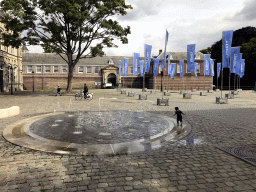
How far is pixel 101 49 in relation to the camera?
91.1ft

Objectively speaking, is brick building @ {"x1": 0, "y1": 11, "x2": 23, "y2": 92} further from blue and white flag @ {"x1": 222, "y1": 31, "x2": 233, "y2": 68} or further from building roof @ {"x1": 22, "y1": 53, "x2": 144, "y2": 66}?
blue and white flag @ {"x1": 222, "y1": 31, "x2": 233, "y2": 68}

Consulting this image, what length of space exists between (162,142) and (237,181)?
292 centimetres

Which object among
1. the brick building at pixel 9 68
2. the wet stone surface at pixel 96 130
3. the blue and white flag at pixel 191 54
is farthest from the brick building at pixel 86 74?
the wet stone surface at pixel 96 130

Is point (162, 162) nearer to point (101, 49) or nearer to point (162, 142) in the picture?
point (162, 142)

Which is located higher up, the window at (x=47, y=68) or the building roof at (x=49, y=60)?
the building roof at (x=49, y=60)

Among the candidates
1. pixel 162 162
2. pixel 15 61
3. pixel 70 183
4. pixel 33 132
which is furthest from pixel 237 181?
pixel 15 61

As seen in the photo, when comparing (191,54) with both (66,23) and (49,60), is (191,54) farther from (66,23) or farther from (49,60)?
(49,60)

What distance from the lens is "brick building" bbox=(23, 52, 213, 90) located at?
5400cm

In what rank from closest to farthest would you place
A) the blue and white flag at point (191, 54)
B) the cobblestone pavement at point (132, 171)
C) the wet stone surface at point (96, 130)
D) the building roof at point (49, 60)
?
the cobblestone pavement at point (132, 171) → the wet stone surface at point (96, 130) → the blue and white flag at point (191, 54) → the building roof at point (49, 60)

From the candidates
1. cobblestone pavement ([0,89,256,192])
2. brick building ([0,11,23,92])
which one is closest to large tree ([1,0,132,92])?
brick building ([0,11,23,92])

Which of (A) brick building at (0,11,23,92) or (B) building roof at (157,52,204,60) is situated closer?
(A) brick building at (0,11,23,92)

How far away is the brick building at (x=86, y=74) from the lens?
54000 millimetres

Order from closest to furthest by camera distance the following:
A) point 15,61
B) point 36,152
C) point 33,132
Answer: point 36,152 → point 33,132 → point 15,61

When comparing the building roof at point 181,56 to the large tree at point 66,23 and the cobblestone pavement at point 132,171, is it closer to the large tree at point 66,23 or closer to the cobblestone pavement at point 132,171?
the large tree at point 66,23
